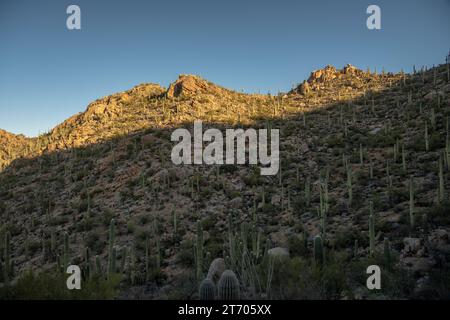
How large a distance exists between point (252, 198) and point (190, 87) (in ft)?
64.5

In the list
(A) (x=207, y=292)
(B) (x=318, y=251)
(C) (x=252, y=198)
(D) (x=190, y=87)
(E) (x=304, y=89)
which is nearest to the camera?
(A) (x=207, y=292)

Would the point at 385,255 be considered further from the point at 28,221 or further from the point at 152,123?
the point at 152,123

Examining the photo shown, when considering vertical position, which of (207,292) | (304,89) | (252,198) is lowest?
(207,292)

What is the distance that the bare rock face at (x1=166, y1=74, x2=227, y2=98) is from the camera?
3362 cm

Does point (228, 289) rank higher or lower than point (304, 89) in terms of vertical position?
lower

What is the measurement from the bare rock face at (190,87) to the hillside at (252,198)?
0.56ft

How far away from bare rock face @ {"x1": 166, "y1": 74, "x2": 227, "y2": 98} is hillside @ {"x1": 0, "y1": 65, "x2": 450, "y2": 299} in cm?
17

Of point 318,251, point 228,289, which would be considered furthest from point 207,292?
point 318,251

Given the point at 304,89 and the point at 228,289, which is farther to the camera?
the point at 304,89

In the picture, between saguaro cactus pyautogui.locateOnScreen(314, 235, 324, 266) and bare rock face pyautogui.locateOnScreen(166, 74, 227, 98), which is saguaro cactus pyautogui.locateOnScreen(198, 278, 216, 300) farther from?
bare rock face pyautogui.locateOnScreen(166, 74, 227, 98)

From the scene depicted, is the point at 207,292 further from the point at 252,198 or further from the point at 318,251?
the point at 252,198

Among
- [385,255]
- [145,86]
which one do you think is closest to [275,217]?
[385,255]

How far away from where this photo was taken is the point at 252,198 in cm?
1695

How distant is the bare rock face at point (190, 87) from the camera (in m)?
33.6
